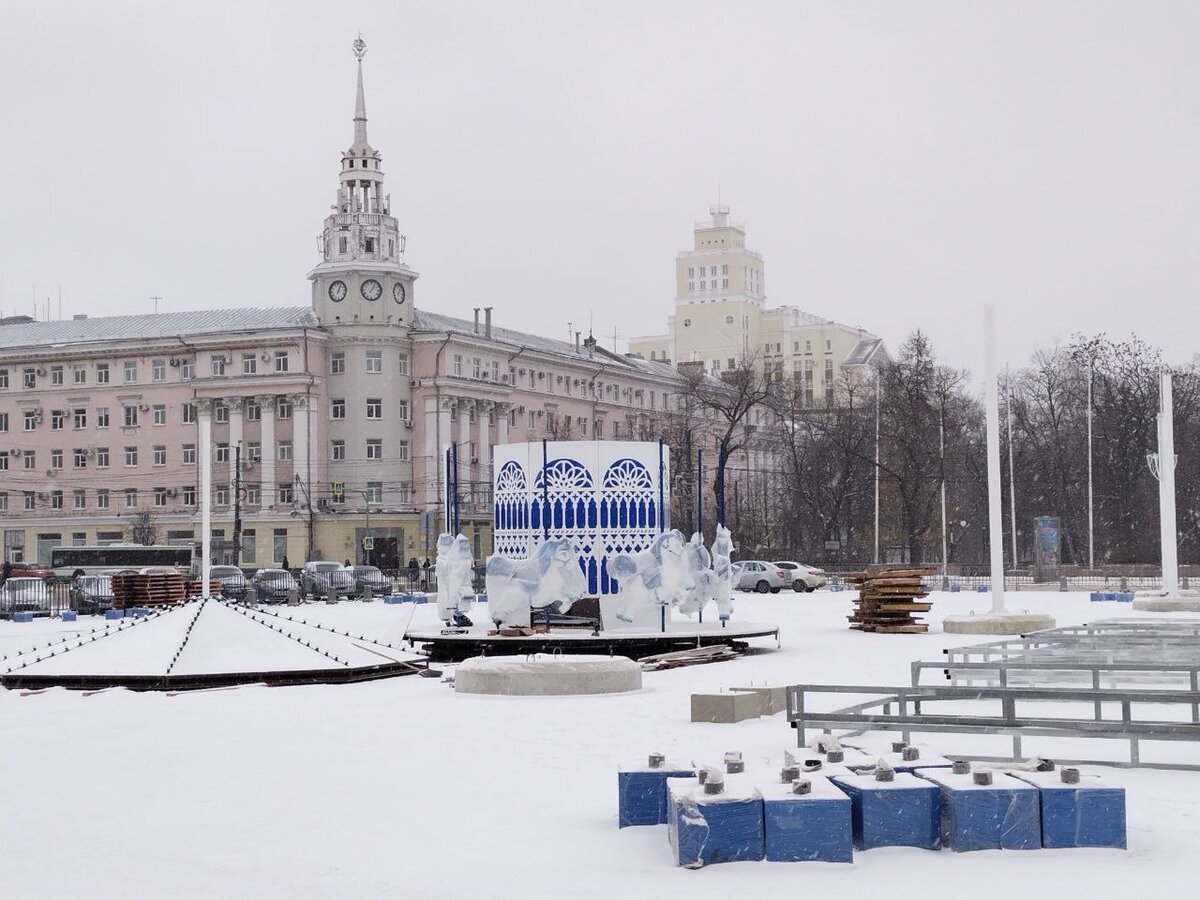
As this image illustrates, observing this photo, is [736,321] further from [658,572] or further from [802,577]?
[658,572]

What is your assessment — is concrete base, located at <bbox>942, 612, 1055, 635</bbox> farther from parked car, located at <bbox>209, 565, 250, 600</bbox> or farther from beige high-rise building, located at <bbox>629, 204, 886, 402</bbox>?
beige high-rise building, located at <bbox>629, 204, 886, 402</bbox>

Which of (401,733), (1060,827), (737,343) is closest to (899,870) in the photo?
(1060,827)

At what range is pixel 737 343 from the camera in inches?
5719

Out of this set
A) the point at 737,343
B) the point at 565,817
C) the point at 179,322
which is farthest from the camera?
the point at 737,343

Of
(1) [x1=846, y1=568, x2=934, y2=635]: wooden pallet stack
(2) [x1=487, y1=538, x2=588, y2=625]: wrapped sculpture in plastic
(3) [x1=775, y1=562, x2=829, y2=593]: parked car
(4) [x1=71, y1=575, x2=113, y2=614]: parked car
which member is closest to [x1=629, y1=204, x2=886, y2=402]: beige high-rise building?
Answer: (3) [x1=775, y1=562, x2=829, y2=593]: parked car

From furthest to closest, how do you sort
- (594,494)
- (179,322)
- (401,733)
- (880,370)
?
(179,322), (880,370), (594,494), (401,733)

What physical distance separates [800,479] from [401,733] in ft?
222

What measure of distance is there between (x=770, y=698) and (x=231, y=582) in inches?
1589

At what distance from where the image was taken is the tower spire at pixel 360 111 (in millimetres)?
84625

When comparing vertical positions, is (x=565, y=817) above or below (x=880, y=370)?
below

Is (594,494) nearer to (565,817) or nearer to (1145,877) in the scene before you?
(565,817)

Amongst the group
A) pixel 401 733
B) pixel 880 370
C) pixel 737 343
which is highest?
pixel 737 343

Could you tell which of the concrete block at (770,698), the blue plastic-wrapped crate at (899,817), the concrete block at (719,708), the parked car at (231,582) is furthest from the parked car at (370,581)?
the blue plastic-wrapped crate at (899,817)

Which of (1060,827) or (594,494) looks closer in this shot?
(1060,827)
